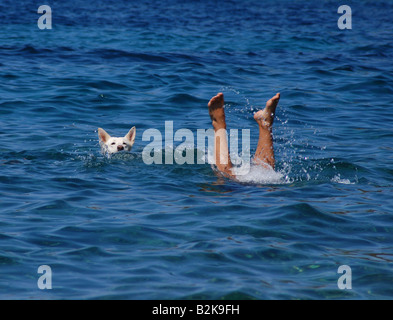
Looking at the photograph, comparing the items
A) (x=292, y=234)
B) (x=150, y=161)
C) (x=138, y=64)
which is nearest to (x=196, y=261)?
(x=292, y=234)

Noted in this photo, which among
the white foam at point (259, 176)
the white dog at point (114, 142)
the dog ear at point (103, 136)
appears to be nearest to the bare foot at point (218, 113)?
the white foam at point (259, 176)

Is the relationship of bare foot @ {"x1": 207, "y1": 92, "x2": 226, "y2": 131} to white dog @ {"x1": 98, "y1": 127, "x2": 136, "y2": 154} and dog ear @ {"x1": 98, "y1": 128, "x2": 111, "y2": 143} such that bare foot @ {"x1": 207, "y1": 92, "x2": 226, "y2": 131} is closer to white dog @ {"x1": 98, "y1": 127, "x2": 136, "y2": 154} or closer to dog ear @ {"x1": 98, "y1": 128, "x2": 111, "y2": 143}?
white dog @ {"x1": 98, "y1": 127, "x2": 136, "y2": 154}

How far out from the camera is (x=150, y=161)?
10695 millimetres

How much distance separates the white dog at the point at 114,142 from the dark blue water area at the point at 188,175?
0.20 metres

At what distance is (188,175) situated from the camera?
984 centimetres

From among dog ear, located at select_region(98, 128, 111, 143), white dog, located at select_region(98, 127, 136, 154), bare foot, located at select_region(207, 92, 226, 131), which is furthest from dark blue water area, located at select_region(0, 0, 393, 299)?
bare foot, located at select_region(207, 92, 226, 131)

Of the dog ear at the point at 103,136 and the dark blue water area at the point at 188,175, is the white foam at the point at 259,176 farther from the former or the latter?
the dog ear at the point at 103,136

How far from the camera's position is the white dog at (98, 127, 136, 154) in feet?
34.4

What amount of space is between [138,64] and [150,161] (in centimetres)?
874

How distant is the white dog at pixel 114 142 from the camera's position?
10500 mm

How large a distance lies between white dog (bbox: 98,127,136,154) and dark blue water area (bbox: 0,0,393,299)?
0.64 feet

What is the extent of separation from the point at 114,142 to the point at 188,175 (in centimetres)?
161

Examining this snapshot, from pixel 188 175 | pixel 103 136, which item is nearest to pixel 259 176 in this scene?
pixel 188 175

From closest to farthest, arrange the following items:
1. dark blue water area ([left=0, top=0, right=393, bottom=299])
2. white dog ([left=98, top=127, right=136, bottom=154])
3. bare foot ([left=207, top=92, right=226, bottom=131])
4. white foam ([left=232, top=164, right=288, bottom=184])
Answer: dark blue water area ([left=0, top=0, right=393, bottom=299]) < bare foot ([left=207, top=92, right=226, bottom=131]) < white foam ([left=232, top=164, right=288, bottom=184]) < white dog ([left=98, top=127, right=136, bottom=154])
